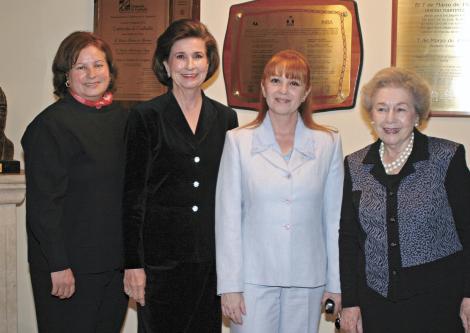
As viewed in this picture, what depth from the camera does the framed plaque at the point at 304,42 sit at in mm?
2943

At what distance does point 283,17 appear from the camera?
118 inches

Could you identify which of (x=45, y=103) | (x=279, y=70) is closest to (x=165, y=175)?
(x=279, y=70)

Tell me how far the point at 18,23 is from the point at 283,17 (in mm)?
1559

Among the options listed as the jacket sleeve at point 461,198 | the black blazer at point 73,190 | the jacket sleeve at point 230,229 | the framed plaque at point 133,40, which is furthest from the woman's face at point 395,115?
the framed plaque at point 133,40

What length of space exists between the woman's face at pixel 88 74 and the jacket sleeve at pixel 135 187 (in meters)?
0.28

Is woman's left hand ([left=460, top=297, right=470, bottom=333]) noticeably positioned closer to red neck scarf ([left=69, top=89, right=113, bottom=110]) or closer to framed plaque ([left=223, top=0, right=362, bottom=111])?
framed plaque ([left=223, top=0, right=362, bottom=111])

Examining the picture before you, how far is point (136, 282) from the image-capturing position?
2.20m

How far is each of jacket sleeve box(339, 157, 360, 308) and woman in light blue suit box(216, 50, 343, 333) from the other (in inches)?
2.6

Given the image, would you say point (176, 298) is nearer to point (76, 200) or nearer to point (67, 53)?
point (76, 200)

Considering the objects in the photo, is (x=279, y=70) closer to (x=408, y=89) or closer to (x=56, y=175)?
(x=408, y=89)

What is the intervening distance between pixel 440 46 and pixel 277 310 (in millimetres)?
1521

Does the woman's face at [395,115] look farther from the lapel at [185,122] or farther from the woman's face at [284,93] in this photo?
the lapel at [185,122]

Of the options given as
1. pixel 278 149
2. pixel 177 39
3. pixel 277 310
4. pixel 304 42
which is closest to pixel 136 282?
pixel 277 310

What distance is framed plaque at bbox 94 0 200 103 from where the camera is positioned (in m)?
3.23
